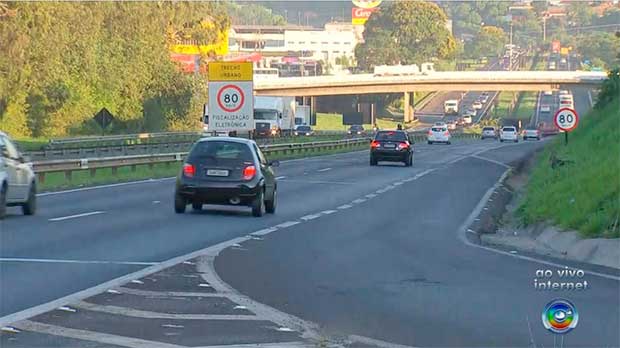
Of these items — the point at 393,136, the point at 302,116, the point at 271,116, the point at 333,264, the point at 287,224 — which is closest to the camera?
the point at 333,264

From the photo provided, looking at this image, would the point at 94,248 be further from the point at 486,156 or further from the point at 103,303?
the point at 486,156

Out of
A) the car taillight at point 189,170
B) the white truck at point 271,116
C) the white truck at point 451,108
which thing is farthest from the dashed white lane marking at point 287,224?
the white truck at point 451,108

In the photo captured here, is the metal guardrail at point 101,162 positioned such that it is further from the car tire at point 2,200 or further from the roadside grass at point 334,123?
the roadside grass at point 334,123

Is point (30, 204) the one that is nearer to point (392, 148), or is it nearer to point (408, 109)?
point (392, 148)

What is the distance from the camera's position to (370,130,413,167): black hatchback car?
165 ft

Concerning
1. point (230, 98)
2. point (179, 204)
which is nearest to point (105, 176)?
point (230, 98)

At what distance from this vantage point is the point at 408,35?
182 metres

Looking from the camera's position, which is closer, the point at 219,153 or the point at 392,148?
the point at 219,153

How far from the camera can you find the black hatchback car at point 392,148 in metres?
50.4

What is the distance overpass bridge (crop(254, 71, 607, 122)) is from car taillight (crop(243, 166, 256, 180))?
9018 cm

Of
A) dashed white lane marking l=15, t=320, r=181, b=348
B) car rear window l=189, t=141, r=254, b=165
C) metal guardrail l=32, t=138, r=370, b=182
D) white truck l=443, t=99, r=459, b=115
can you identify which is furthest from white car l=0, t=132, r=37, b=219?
white truck l=443, t=99, r=459, b=115

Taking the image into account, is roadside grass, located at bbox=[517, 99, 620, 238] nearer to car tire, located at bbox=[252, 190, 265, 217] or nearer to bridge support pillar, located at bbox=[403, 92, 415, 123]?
car tire, located at bbox=[252, 190, 265, 217]

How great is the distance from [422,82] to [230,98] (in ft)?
249

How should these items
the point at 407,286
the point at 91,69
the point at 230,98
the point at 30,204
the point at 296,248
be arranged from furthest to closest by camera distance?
the point at 91,69 → the point at 230,98 → the point at 30,204 → the point at 296,248 → the point at 407,286
